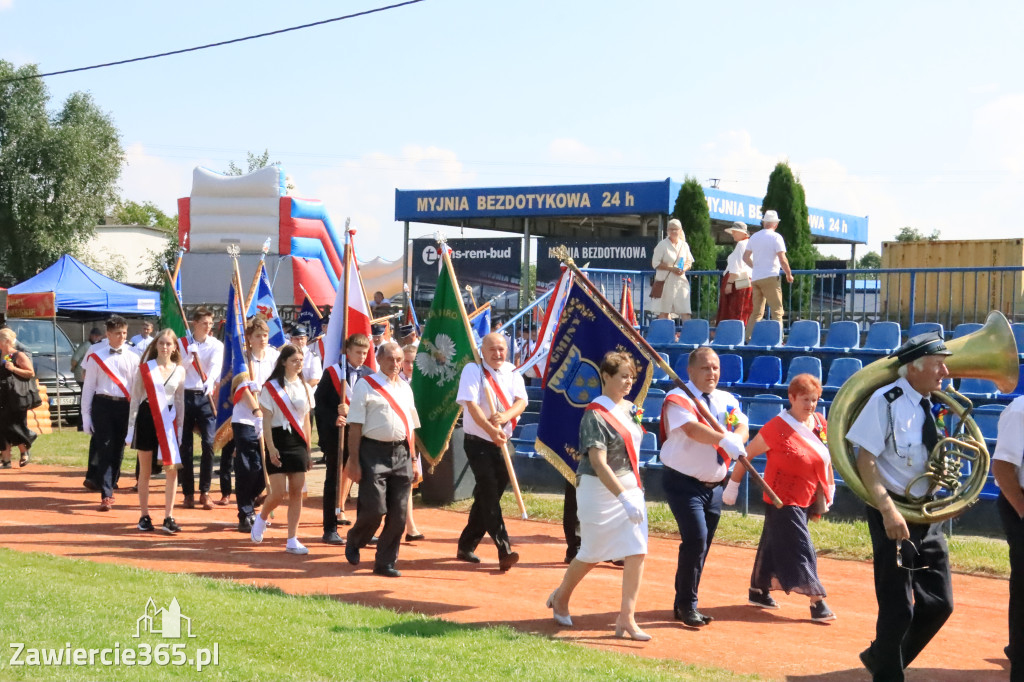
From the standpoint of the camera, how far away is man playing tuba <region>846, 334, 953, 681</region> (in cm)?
621

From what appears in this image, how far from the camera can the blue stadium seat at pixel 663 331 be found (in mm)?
16953

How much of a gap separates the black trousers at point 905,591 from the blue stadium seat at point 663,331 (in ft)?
34.5

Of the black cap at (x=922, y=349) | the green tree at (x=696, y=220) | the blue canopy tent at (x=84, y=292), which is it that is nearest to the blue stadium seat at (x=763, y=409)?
the black cap at (x=922, y=349)

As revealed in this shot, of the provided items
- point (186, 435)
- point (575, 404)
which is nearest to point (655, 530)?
point (575, 404)

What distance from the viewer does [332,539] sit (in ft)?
37.3

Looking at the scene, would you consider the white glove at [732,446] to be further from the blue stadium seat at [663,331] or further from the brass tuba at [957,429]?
the blue stadium seat at [663,331]

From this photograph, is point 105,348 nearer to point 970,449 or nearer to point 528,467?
point 528,467

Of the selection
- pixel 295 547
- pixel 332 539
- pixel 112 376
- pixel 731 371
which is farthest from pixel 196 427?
pixel 731 371

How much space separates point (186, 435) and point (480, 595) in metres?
5.56

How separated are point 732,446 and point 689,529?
73 cm

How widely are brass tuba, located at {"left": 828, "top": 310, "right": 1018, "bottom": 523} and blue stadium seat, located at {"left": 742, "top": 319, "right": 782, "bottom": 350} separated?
31.1ft

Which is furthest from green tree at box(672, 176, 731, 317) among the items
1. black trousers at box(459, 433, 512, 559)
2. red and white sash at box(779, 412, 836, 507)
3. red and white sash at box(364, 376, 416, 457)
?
red and white sash at box(779, 412, 836, 507)

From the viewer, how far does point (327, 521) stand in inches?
453

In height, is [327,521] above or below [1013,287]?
below
